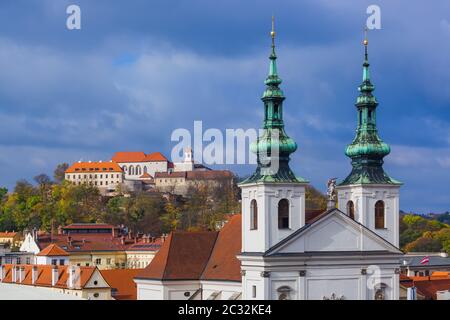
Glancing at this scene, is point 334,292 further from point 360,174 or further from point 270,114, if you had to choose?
point 270,114

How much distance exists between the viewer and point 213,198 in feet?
374

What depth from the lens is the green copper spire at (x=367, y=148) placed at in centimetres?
3750

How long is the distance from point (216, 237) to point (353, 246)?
734 centimetres

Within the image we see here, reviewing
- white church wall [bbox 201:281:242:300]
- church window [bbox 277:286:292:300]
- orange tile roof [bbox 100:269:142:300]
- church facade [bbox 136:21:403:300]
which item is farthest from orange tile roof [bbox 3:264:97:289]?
church window [bbox 277:286:292:300]

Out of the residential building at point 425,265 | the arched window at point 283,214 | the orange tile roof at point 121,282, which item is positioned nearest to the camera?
the arched window at point 283,214

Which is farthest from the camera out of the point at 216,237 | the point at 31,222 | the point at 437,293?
the point at 31,222

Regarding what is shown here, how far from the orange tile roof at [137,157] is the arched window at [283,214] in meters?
112

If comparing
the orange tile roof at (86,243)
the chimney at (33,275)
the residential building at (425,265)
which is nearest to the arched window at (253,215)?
the chimney at (33,275)

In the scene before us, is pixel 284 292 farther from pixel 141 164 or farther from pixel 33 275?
pixel 141 164

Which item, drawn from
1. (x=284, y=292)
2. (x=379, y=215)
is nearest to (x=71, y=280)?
(x=284, y=292)

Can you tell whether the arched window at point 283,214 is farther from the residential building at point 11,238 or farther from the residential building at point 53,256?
the residential building at point 11,238

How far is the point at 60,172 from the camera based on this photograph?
454 ft

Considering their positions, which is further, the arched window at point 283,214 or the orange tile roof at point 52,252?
the orange tile roof at point 52,252
